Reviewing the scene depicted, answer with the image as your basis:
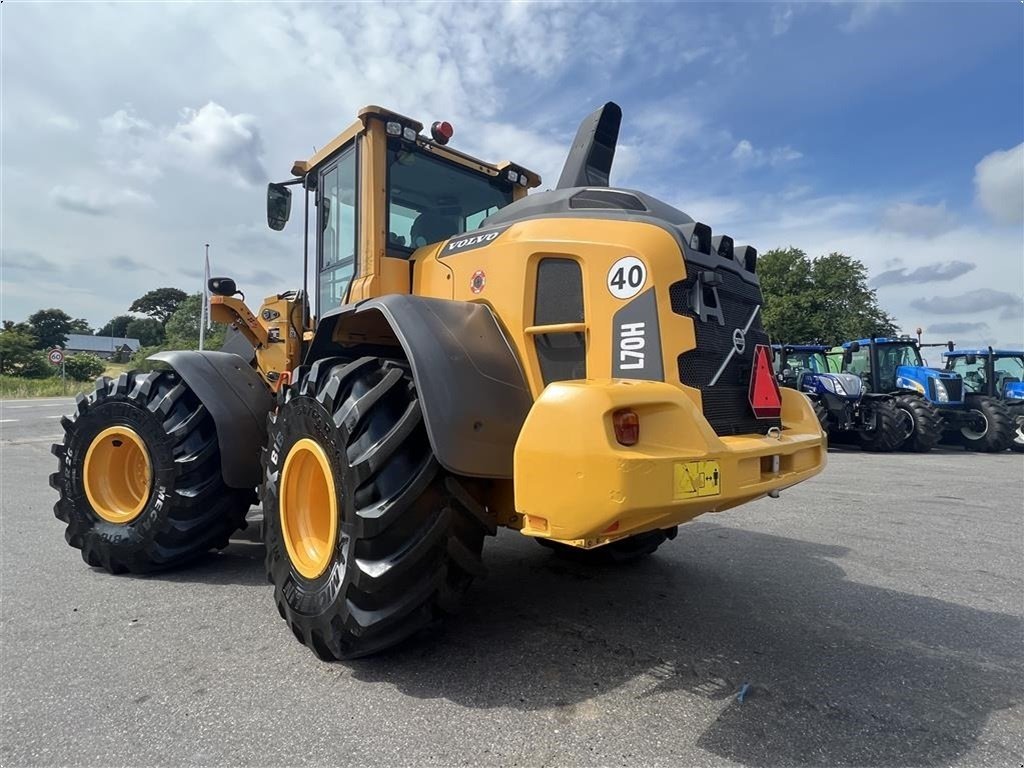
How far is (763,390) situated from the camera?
2963 millimetres

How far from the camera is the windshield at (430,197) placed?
3.75 meters

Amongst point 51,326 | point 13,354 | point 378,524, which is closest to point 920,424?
point 378,524

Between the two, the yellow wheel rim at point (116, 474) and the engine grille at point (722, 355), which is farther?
the yellow wheel rim at point (116, 474)

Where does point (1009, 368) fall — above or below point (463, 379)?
above

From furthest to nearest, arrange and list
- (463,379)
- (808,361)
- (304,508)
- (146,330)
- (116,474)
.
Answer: (146,330) < (808,361) < (116,474) < (304,508) < (463,379)

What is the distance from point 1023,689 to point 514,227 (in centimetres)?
293

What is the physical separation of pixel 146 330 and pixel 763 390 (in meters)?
82.7

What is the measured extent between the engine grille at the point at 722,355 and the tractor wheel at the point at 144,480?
2937 mm

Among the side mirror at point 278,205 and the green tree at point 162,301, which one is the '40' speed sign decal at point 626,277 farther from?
the green tree at point 162,301

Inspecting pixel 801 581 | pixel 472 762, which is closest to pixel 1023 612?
pixel 801 581

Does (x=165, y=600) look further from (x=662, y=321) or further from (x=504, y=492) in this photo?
(x=662, y=321)

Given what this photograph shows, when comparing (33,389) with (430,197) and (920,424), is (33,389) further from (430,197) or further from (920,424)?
(920,424)

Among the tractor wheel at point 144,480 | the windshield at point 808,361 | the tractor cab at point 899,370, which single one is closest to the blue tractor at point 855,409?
the tractor cab at point 899,370

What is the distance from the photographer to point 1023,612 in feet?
11.8
